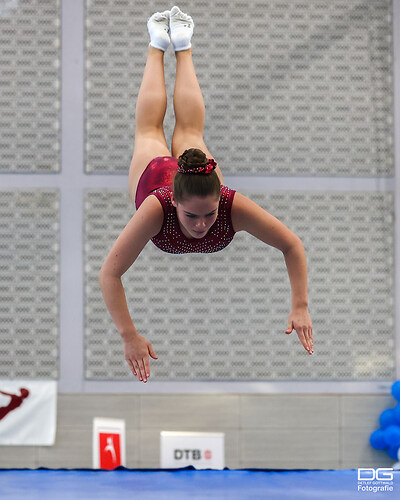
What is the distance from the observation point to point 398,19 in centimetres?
466

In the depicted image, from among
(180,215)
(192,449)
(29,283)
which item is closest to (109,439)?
(192,449)

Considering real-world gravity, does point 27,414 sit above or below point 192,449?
above

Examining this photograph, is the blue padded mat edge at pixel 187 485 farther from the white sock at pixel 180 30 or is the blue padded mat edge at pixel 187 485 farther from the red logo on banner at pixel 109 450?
the white sock at pixel 180 30

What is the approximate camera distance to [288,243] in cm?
246

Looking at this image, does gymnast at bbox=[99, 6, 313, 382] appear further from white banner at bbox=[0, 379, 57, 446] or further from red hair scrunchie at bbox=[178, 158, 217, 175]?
white banner at bbox=[0, 379, 57, 446]

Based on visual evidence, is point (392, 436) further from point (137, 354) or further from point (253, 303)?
point (137, 354)

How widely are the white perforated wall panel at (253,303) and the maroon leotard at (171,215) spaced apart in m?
1.78

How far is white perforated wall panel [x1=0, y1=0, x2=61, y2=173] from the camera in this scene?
14.9 feet

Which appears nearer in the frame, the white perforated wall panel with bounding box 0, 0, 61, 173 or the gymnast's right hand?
the gymnast's right hand

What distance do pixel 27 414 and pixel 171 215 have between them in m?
2.57

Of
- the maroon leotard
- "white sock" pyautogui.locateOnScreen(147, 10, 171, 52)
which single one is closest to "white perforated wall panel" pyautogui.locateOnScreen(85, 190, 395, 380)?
"white sock" pyautogui.locateOnScreen(147, 10, 171, 52)

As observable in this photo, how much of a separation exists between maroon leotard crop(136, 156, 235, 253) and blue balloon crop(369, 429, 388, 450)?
95.5 inches

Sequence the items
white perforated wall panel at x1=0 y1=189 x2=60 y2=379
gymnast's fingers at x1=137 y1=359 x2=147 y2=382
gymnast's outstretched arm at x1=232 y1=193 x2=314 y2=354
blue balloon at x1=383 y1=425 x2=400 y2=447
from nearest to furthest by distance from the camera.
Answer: gymnast's fingers at x1=137 y1=359 x2=147 y2=382 < gymnast's outstretched arm at x1=232 y1=193 x2=314 y2=354 < blue balloon at x1=383 y1=425 x2=400 y2=447 < white perforated wall panel at x1=0 y1=189 x2=60 y2=379

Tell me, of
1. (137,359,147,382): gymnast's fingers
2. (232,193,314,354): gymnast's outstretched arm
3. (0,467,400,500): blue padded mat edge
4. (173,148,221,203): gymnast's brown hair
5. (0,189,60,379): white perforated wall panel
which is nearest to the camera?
(173,148,221,203): gymnast's brown hair
